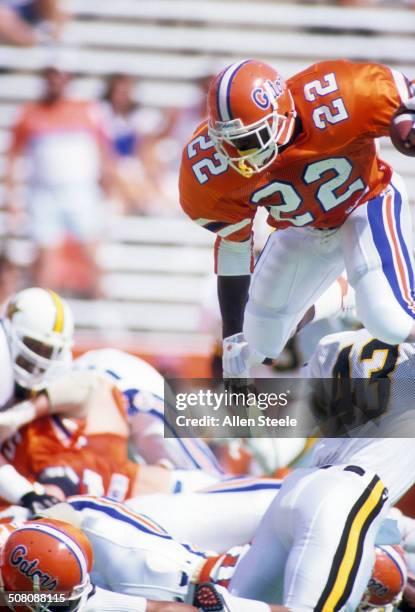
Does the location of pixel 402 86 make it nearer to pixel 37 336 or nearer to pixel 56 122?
pixel 37 336

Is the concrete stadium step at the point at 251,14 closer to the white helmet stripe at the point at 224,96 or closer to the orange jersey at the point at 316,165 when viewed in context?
the orange jersey at the point at 316,165

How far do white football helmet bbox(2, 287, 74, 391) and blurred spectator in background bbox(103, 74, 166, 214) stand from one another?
3.08 meters

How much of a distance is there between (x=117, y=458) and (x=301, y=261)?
1.16 metres

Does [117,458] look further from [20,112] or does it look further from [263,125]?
[20,112]

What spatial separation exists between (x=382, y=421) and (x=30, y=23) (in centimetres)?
516

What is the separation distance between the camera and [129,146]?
7484 mm

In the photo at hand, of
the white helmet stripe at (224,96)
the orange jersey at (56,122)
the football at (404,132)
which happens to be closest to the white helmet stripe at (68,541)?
the white helmet stripe at (224,96)

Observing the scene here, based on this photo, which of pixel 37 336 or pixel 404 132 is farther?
pixel 37 336

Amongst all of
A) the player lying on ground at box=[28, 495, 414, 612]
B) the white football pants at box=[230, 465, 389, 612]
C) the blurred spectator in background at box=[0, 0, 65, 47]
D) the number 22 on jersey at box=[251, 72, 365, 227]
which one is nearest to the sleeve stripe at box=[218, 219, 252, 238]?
the number 22 on jersey at box=[251, 72, 365, 227]

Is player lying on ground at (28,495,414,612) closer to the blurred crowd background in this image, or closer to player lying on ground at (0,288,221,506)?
player lying on ground at (0,288,221,506)

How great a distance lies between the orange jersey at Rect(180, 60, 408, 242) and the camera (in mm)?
3332

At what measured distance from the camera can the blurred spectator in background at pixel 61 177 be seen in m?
7.16

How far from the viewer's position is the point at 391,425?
3.48 meters

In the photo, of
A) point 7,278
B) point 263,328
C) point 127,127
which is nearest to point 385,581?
point 263,328
